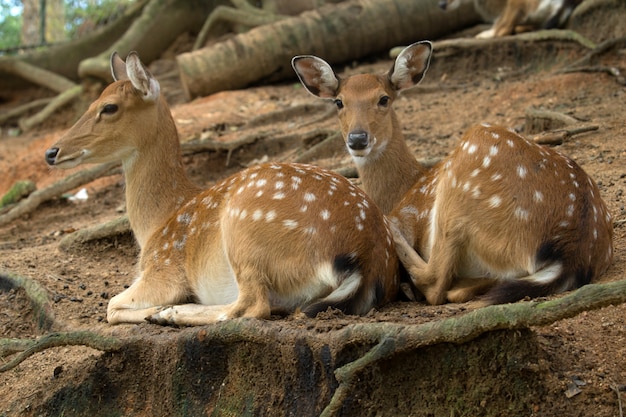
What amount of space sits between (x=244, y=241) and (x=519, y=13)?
786 cm

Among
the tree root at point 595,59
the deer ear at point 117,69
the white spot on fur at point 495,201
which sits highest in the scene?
the deer ear at point 117,69

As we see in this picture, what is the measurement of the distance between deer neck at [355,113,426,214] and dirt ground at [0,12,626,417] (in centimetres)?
132

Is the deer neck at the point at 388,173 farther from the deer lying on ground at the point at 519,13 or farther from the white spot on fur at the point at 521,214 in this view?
the deer lying on ground at the point at 519,13

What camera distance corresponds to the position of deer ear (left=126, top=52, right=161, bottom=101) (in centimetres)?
584

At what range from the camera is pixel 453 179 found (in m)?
4.93

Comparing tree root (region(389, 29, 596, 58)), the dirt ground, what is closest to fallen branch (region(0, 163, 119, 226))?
the dirt ground

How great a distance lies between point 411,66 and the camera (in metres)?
6.35

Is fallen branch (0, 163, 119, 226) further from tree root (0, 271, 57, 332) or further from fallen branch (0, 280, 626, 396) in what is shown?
fallen branch (0, 280, 626, 396)

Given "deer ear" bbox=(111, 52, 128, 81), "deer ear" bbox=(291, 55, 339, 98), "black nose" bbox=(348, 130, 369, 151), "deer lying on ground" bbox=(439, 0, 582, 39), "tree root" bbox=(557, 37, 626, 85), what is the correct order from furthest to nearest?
"deer lying on ground" bbox=(439, 0, 582, 39) → "tree root" bbox=(557, 37, 626, 85) → "deer ear" bbox=(111, 52, 128, 81) → "deer ear" bbox=(291, 55, 339, 98) → "black nose" bbox=(348, 130, 369, 151)

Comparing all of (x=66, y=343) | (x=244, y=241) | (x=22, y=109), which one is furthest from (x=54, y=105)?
(x=66, y=343)

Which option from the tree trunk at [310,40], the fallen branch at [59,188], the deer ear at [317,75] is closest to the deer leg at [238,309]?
the deer ear at [317,75]

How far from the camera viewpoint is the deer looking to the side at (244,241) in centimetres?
456

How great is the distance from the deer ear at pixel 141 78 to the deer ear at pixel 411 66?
1.65 meters

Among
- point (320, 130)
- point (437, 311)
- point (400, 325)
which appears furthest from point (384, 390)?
→ point (320, 130)
